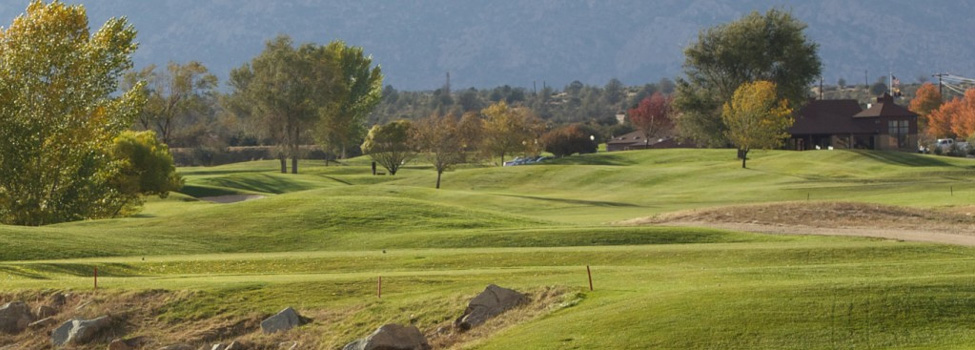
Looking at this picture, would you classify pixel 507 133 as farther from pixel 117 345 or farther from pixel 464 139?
pixel 117 345

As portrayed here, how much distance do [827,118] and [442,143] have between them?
5979cm

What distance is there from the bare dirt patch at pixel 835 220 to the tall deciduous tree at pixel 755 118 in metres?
43.9

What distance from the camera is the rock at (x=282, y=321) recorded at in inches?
883

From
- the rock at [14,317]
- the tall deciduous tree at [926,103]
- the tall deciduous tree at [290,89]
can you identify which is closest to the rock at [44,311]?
the rock at [14,317]

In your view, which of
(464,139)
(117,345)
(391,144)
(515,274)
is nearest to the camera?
(117,345)

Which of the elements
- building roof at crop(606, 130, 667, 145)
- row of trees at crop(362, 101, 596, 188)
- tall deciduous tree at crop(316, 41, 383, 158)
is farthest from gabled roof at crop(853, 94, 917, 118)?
tall deciduous tree at crop(316, 41, 383, 158)

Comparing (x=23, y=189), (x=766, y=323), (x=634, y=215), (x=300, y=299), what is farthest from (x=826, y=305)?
(x=23, y=189)

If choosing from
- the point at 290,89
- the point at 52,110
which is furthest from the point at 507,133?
the point at 52,110

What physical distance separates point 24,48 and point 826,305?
1625 inches

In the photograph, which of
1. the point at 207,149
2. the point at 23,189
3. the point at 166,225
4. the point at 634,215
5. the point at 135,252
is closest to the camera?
the point at 135,252

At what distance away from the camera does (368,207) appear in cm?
4825

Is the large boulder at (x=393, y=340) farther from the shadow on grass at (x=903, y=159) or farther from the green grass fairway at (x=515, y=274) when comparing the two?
the shadow on grass at (x=903, y=159)

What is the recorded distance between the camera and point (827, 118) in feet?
423

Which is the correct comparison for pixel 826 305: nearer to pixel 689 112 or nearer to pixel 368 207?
pixel 368 207
